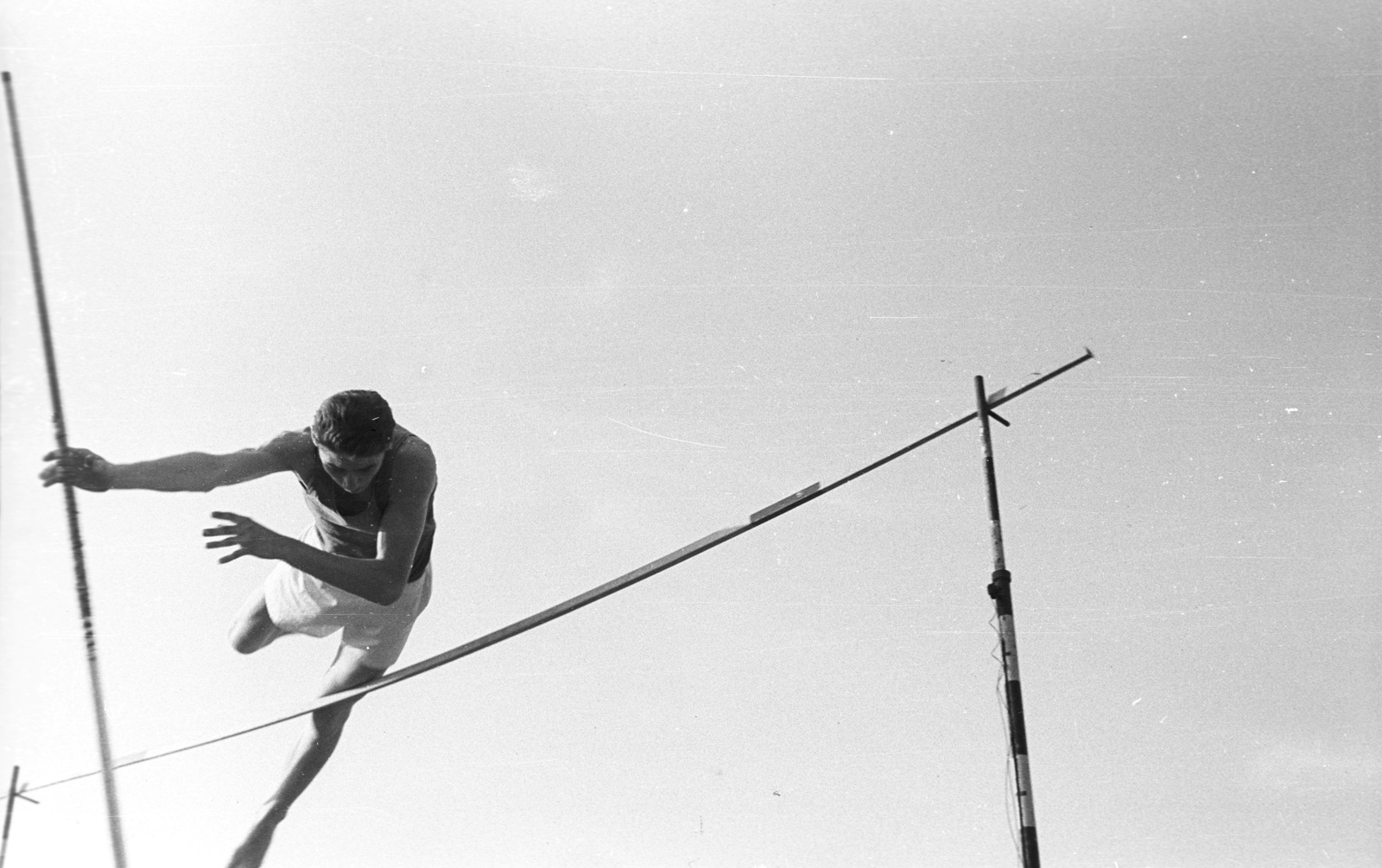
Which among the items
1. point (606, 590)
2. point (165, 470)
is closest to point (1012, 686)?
point (606, 590)

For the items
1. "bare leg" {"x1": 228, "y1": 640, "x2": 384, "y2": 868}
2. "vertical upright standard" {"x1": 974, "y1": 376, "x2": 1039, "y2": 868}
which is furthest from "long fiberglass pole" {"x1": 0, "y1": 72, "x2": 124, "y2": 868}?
"vertical upright standard" {"x1": 974, "y1": 376, "x2": 1039, "y2": 868}

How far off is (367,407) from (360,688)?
1.04 metres

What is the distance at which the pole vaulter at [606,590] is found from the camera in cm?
380

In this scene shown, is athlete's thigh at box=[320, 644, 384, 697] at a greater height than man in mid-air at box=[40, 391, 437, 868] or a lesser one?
lesser

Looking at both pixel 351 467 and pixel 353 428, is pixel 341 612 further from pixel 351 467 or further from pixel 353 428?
pixel 353 428

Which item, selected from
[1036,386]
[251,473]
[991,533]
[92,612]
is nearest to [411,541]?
[251,473]

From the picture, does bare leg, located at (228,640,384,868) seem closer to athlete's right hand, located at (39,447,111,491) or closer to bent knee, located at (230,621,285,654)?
bent knee, located at (230,621,285,654)

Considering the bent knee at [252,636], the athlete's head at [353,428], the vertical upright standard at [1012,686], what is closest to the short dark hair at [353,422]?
the athlete's head at [353,428]

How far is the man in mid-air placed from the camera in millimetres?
3098

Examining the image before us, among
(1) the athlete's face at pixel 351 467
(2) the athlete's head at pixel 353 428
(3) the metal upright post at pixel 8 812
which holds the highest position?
(2) the athlete's head at pixel 353 428

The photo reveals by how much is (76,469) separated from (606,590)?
5.47 ft

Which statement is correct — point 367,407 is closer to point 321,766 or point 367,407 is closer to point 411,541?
point 411,541

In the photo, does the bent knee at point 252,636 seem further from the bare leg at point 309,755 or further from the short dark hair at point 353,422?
the short dark hair at point 353,422

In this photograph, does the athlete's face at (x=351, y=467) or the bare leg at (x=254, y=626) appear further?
the bare leg at (x=254, y=626)
